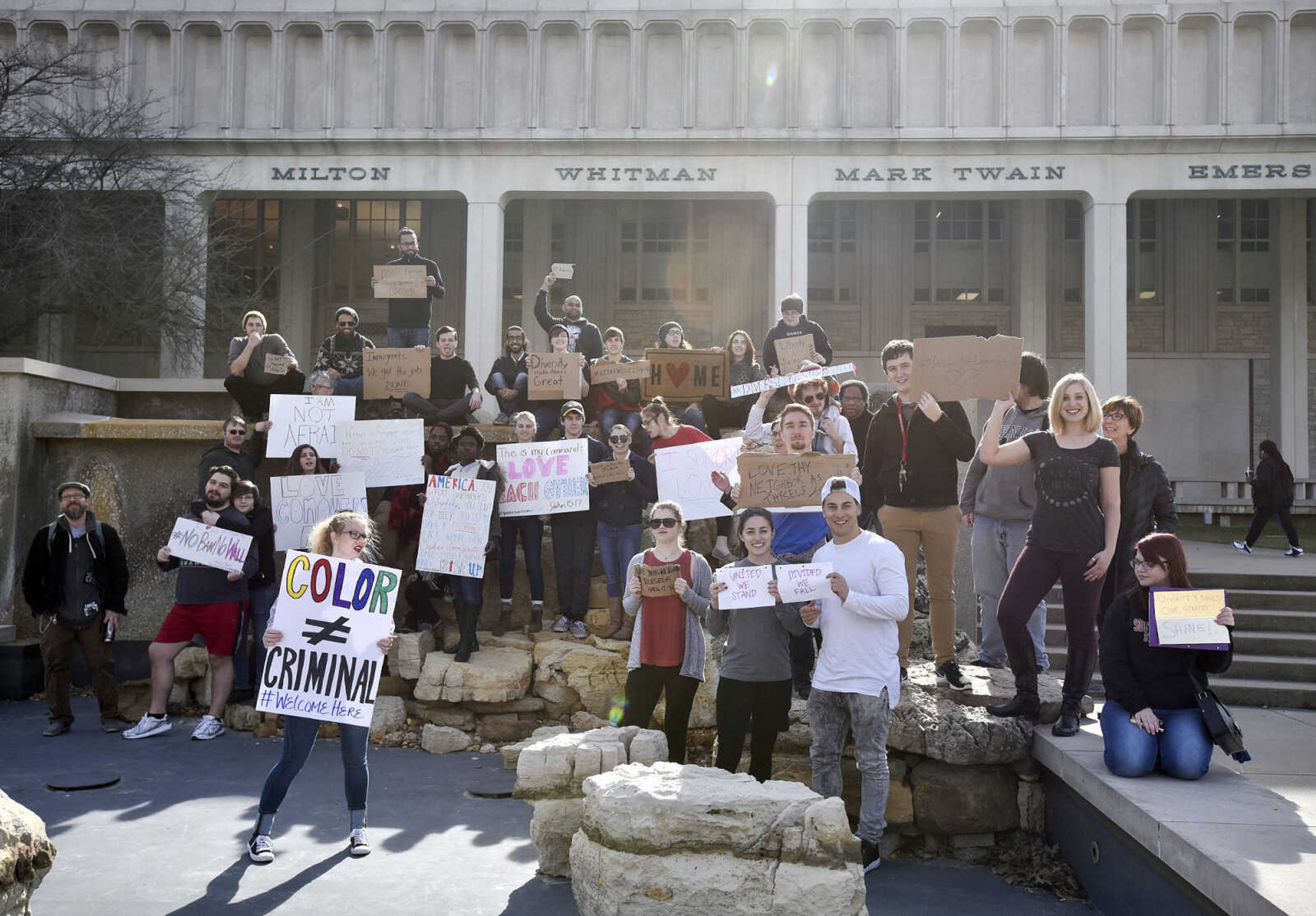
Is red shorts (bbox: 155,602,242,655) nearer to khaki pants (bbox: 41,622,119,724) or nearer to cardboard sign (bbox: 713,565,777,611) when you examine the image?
khaki pants (bbox: 41,622,119,724)

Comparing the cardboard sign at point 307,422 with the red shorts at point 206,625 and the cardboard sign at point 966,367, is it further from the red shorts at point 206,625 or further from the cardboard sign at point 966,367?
the cardboard sign at point 966,367

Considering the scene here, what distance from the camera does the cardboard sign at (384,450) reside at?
10.2m

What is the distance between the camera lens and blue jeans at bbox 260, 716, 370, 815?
614 cm

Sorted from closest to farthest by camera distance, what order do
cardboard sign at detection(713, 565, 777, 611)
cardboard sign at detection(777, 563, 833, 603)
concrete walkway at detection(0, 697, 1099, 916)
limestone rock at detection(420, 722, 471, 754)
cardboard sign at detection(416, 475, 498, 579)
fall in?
1. concrete walkway at detection(0, 697, 1099, 916)
2. cardboard sign at detection(777, 563, 833, 603)
3. cardboard sign at detection(713, 565, 777, 611)
4. limestone rock at detection(420, 722, 471, 754)
5. cardboard sign at detection(416, 475, 498, 579)

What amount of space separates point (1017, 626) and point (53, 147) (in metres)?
21.7

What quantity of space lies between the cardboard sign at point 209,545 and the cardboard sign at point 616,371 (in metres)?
4.11

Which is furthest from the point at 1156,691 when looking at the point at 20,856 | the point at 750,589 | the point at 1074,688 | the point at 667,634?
the point at 20,856

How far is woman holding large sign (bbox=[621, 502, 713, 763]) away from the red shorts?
4058 mm

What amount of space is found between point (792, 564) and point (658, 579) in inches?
44.8

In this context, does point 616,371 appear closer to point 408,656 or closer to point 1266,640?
point 408,656

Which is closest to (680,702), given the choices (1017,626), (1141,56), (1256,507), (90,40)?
(1017,626)

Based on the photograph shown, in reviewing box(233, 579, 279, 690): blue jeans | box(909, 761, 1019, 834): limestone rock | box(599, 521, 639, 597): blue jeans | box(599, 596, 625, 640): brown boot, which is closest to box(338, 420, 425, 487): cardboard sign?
box(233, 579, 279, 690): blue jeans

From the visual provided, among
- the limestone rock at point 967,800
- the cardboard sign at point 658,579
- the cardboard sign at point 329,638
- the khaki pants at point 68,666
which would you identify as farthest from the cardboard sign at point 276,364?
the limestone rock at point 967,800

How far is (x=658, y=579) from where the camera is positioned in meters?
7.22
